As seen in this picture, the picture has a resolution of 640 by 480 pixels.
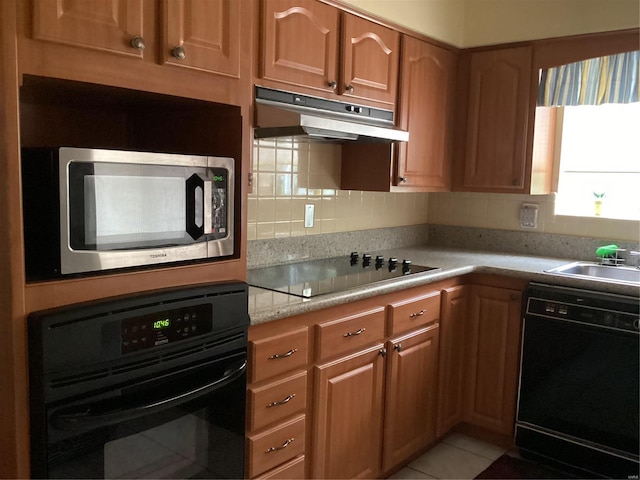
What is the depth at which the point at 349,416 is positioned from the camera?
2166 mm

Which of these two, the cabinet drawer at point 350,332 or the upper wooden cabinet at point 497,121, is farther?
the upper wooden cabinet at point 497,121

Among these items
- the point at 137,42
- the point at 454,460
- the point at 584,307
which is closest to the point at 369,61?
the point at 137,42

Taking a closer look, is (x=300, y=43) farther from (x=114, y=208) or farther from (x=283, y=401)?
(x=283, y=401)

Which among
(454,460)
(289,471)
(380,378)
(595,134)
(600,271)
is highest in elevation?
(595,134)

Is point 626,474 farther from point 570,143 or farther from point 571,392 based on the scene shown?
point 570,143

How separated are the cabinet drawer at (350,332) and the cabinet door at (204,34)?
3.00ft

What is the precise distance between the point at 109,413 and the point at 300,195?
155cm

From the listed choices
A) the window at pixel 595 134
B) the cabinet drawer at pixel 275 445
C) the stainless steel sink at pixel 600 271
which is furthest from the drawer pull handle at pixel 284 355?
the window at pixel 595 134

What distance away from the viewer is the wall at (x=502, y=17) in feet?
8.74

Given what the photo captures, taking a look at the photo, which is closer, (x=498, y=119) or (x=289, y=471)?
(x=289, y=471)

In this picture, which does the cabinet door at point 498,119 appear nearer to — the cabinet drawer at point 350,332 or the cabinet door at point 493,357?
the cabinet door at point 493,357

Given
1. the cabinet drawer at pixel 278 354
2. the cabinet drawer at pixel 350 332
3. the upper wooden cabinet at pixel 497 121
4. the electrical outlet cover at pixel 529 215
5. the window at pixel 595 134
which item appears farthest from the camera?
the electrical outlet cover at pixel 529 215

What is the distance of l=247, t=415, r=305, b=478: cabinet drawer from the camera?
1800 millimetres

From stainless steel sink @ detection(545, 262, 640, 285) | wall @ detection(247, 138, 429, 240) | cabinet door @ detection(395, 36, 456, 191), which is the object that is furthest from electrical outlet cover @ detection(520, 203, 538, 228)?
wall @ detection(247, 138, 429, 240)
